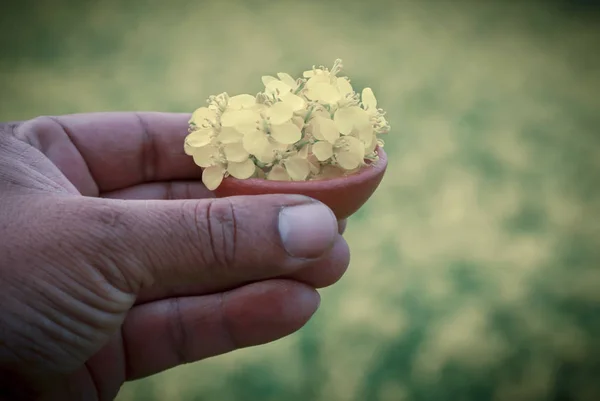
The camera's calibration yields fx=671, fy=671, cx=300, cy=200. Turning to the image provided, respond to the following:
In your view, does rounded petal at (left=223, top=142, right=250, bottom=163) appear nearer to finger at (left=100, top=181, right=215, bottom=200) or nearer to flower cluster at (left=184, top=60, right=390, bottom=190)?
flower cluster at (left=184, top=60, right=390, bottom=190)

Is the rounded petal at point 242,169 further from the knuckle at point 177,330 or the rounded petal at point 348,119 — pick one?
the knuckle at point 177,330

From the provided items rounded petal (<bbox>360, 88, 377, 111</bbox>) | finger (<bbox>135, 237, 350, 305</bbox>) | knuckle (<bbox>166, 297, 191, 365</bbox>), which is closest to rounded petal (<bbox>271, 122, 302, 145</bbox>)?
rounded petal (<bbox>360, 88, 377, 111</bbox>)

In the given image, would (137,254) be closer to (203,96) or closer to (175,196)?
(175,196)

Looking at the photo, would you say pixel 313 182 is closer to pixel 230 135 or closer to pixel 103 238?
pixel 230 135

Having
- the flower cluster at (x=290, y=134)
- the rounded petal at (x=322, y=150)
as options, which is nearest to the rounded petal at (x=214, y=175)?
the flower cluster at (x=290, y=134)

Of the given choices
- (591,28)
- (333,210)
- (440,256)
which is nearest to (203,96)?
(440,256)
